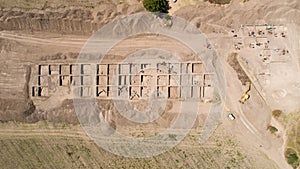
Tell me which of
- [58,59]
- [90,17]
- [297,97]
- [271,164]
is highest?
[90,17]

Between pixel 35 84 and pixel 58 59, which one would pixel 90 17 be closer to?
pixel 58 59

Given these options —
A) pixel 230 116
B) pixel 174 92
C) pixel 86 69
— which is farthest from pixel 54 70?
pixel 230 116

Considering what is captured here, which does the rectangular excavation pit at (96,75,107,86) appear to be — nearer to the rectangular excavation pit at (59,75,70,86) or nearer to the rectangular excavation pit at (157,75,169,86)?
the rectangular excavation pit at (59,75,70,86)

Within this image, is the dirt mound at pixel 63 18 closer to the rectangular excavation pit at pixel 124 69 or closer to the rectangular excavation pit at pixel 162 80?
the rectangular excavation pit at pixel 124 69

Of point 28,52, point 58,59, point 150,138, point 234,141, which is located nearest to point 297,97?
point 234,141

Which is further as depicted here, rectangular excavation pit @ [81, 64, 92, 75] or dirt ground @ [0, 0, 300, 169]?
rectangular excavation pit @ [81, 64, 92, 75]

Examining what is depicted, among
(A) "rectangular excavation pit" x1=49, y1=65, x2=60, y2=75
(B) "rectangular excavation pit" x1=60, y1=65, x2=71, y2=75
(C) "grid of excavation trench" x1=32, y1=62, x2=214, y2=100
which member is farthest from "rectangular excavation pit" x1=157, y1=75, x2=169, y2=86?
(A) "rectangular excavation pit" x1=49, y1=65, x2=60, y2=75

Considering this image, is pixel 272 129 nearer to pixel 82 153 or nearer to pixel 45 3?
pixel 82 153
